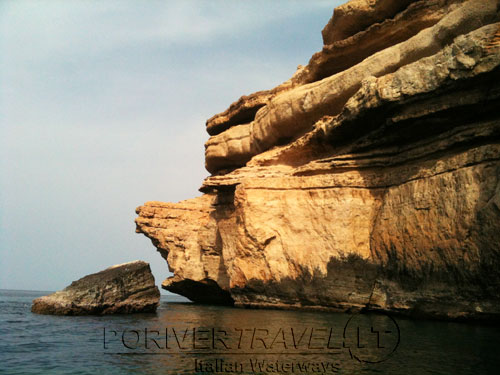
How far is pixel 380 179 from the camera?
18266 millimetres

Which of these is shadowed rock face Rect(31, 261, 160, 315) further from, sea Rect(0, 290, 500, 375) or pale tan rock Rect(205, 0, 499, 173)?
pale tan rock Rect(205, 0, 499, 173)

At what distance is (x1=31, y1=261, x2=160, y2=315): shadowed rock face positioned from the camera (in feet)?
56.9

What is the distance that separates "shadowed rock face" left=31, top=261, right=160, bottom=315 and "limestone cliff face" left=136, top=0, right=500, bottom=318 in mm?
5495

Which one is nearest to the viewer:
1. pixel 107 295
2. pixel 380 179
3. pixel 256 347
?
pixel 256 347

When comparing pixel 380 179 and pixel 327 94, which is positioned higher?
pixel 327 94

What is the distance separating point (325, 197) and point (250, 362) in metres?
12.2

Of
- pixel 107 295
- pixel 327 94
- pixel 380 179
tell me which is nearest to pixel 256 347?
pixel 107 295

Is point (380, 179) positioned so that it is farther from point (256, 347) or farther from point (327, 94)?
point (256, 347)

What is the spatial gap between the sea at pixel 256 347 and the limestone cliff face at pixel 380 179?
2645 millimetres

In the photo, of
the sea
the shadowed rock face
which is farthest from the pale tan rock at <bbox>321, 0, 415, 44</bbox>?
the shadowed rock face

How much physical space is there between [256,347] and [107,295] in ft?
33.1

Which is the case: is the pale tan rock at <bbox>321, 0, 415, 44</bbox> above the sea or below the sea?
above

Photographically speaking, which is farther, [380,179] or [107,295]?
[380,179]

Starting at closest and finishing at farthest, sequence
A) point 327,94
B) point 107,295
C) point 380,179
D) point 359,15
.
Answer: point 107,295 < point 380,179 < point 327,94 < point 359,15
